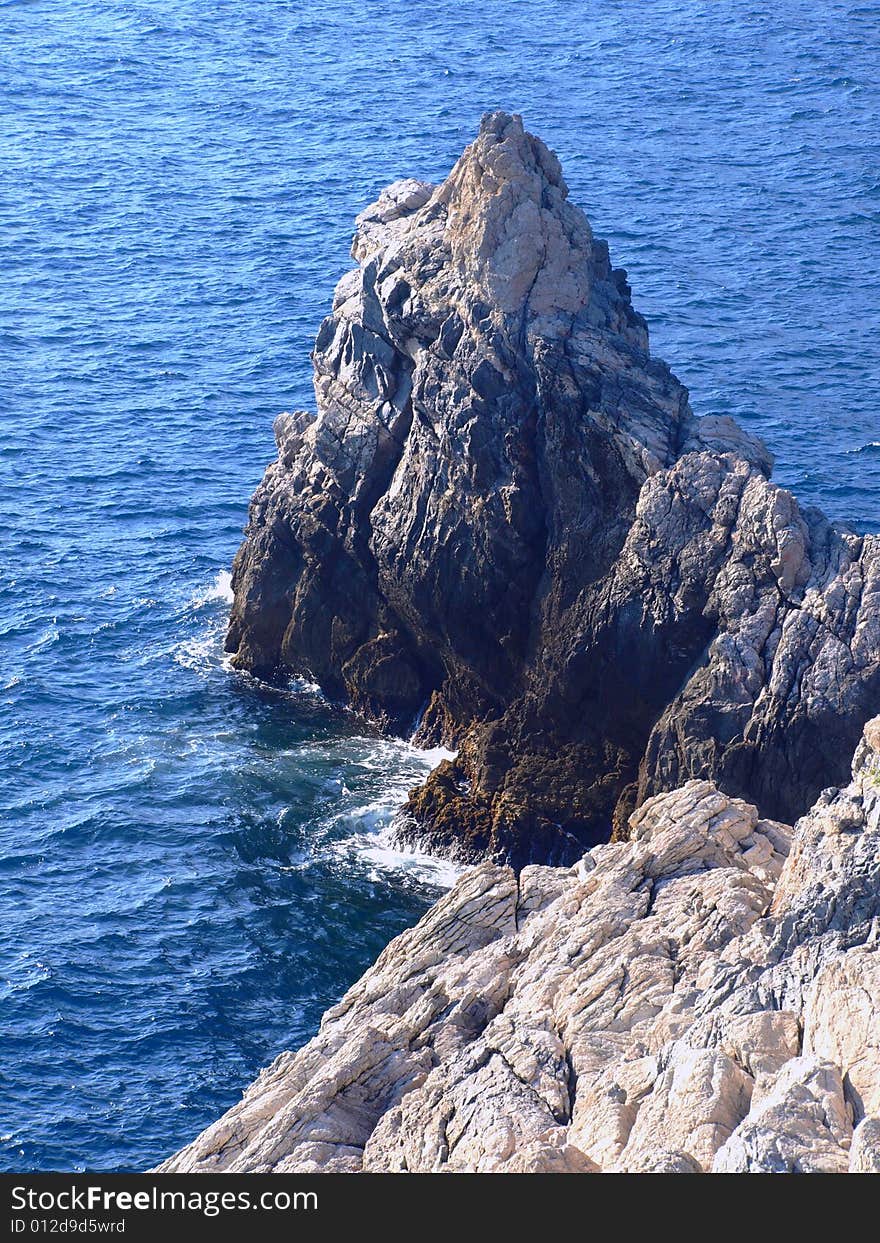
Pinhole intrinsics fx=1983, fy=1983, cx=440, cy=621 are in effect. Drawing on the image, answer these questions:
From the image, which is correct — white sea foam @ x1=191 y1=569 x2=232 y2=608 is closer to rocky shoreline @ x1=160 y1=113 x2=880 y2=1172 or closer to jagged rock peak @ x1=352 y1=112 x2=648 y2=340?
rocky shoreline @ x1=160 y1=113 x2=880 y2=1172

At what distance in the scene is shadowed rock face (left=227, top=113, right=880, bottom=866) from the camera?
71.2 m

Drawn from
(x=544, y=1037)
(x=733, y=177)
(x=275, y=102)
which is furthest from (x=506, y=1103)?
(x=275, y=102)

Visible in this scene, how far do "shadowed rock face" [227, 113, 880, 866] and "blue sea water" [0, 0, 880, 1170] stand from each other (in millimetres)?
4162

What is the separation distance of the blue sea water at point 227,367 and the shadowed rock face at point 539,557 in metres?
4.16

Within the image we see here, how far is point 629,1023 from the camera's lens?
1980 inches

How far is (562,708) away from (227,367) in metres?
43.7

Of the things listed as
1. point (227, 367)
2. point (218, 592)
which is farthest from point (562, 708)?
point (227, 367)

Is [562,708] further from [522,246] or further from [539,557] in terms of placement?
[522,246]

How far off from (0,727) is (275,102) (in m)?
77.8

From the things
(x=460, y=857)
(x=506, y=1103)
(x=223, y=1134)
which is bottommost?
(x=460, y=857)

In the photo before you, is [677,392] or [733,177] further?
[733,177]

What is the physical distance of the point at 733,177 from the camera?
131750 millimetres

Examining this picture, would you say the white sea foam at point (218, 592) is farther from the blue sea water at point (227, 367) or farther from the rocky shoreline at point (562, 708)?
the rocky shoreline at point (562, 708)

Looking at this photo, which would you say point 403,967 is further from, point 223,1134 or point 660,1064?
point 660,1064
